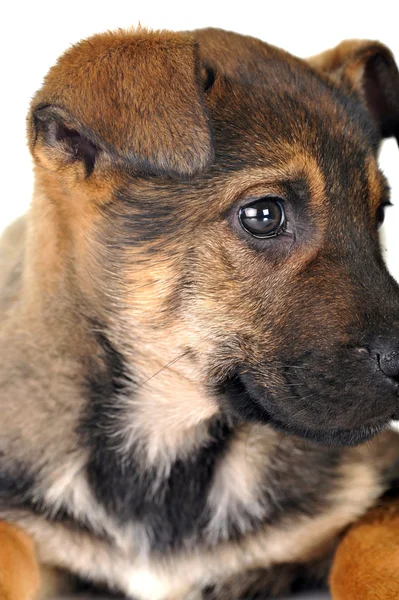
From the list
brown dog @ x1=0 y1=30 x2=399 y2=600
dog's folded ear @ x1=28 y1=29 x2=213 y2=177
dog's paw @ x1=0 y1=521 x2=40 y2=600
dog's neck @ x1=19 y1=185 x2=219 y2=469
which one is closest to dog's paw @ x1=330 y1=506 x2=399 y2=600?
brown dog @ x1=0 y1=30 x2=399 y2=600

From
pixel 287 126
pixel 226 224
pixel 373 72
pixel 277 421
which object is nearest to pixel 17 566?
pixel 277 421

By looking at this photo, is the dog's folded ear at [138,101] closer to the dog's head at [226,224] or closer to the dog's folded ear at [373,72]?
the dog's head at [226,224]

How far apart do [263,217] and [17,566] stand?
1.33 metres

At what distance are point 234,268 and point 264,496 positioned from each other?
85 cm

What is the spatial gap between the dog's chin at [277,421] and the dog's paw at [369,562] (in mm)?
360

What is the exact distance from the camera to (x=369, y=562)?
130 inches

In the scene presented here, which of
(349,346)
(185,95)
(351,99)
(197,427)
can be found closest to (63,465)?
(197,427)

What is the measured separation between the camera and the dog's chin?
3.20m

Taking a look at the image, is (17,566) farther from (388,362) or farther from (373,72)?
(373,72)

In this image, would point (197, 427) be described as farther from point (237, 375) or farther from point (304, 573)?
point (304, 573)

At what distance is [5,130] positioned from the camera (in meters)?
5.51

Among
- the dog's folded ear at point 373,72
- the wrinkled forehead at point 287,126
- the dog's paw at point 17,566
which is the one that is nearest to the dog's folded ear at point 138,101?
the wrinkled forehead at point 287,126

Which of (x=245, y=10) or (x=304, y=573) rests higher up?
(x=245, y=10)

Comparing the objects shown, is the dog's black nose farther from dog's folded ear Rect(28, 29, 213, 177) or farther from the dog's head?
dog's folded ear Rect(28, 29, 213, 177)
